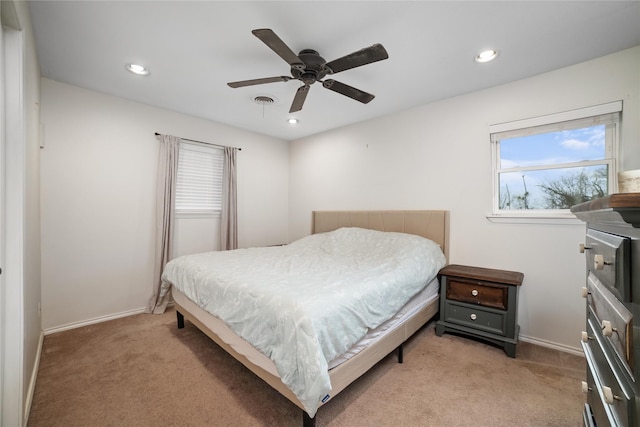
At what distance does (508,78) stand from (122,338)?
4577 millimetres

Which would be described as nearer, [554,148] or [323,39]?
[323,39]

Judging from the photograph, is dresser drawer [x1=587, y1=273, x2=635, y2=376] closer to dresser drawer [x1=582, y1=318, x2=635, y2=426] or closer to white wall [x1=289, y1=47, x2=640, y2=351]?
dresser drawer [x1=582, y1=318, x2=635, y2=426]

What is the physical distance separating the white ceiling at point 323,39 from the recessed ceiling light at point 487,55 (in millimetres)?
57

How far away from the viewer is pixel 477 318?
2.46 m

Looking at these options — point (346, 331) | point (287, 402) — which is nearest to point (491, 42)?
point (346, 331)

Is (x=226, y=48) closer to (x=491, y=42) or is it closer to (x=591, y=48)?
(x=491, y=42)

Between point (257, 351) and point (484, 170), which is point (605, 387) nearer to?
point (257, 351)

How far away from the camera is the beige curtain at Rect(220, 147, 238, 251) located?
391cm

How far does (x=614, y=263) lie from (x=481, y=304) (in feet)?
6.56

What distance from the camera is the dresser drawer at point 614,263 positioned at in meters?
0.65

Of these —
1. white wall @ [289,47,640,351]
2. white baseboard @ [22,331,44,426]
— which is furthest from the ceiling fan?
white baseboard @ [22,331,44,426]

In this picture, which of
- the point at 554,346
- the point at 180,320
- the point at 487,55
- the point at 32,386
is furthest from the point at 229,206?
the point at 554,346

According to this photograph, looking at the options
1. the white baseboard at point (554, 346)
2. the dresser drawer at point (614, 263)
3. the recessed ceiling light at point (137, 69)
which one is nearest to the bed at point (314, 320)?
the white baseboard at point (554, 346)

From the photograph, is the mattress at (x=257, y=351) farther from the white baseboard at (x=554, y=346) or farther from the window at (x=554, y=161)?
the window at (x=554, y=161)
